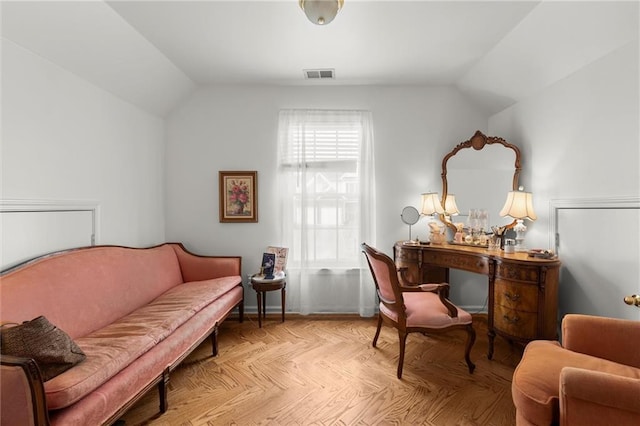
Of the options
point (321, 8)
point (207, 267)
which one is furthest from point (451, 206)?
point (207, 267)

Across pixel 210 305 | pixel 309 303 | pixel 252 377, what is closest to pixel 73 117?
pixel 210 305

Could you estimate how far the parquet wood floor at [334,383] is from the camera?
1.87 meters

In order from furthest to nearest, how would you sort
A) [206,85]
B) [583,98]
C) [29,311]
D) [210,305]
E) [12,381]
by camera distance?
1. [206,85]
2. [210,305]
3. [583,98]
4. [29,311]
5. [12,381]

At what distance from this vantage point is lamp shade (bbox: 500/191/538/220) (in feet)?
8.85

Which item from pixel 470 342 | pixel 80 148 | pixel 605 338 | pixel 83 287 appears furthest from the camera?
pixel 80 148

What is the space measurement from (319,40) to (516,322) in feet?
9.46

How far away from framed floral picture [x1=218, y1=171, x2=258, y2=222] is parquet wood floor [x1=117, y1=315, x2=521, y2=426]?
132cm

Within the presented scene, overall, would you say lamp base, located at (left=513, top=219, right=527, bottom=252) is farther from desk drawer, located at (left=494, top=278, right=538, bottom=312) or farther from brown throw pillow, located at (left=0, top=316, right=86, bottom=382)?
brown throw pillow, located at (left=0, top=316, right=86, bottom=382)

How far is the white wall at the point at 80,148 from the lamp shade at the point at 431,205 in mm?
3115

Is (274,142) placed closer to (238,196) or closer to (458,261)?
(238,196)

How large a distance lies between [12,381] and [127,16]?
2.39 metres

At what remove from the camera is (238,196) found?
3514 mm

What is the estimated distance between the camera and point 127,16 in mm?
2174

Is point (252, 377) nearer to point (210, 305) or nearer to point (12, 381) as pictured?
point (210, 305)
